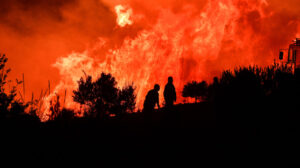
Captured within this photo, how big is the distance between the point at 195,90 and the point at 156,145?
63.1 m

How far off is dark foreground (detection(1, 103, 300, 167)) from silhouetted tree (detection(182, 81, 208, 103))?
60496mm

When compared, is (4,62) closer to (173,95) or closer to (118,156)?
(118,156)

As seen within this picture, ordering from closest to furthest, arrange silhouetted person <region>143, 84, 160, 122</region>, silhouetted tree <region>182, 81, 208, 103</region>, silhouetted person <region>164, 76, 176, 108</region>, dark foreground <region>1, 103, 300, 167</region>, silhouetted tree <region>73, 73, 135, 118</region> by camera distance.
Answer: dark foreground <region>1, 103, 300, 167</region> < silhouetted person <region>143, 84, 160, 122</region> < silhouetted person <region>164, 76, 176, 108</region> < silhouetted tree <region>73, 73, 135, 118</region> < silhouetted tree <region>182, 81, 208, 103</region>

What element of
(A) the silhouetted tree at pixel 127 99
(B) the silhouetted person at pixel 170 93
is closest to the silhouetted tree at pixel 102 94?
(A) the silhouetted tree at pixel 127 99

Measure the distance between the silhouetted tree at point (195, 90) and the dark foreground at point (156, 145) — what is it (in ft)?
198

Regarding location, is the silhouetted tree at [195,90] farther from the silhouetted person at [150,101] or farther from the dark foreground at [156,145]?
the dark foreground at [156,145]

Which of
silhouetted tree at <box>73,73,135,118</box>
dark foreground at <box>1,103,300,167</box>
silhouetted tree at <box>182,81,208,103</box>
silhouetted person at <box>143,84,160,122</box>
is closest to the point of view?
dark foreground at <box>1,103,300,167</box>

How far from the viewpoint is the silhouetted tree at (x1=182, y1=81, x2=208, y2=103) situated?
228ft

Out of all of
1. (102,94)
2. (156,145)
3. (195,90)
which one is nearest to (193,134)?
(156,145)

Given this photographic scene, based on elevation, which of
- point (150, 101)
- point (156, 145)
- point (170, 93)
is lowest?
point (156, 145)

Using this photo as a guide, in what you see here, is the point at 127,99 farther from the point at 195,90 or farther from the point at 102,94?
the point at 195,90

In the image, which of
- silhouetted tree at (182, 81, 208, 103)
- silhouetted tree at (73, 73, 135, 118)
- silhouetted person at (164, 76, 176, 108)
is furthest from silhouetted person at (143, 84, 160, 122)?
silhouetted tree at (182, 81, 208, 103)

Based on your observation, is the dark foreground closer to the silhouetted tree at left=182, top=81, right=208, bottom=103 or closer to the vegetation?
the vegetation

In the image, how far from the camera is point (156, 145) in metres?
8.00
